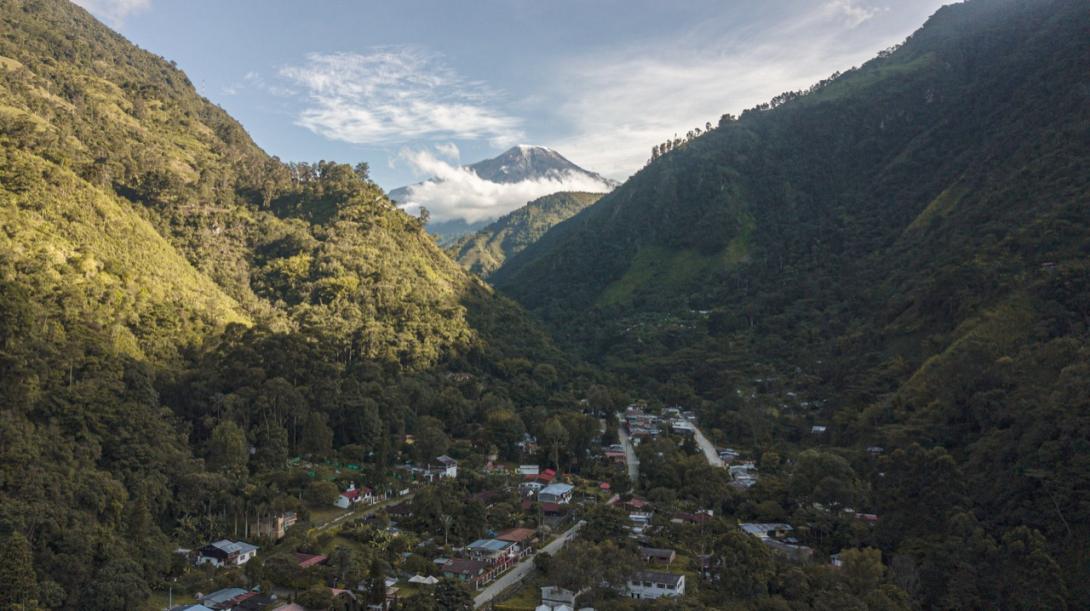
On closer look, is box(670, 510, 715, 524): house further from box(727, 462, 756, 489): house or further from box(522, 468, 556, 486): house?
box(522, 468, 556, 486): house

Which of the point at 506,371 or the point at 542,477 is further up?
the point at 506,371

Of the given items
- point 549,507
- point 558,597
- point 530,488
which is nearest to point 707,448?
point 530,488

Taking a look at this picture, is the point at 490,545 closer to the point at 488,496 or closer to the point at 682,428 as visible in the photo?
the point at 488,496

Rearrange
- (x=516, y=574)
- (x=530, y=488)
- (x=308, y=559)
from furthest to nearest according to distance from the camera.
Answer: (x=530, y=488)
(x=516, y=574)
(x=308, y=559)

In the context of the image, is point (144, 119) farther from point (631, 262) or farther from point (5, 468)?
point (631, 262)

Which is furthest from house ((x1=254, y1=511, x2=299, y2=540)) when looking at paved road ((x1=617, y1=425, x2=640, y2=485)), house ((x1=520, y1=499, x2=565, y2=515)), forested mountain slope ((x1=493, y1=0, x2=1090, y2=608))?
forested mountain slope ((x1=493, y1=0, x2=1090, y2=608))

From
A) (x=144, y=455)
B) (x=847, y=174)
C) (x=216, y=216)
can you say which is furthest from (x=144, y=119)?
(x=847, y=174)

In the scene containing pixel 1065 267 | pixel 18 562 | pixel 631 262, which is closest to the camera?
A: pixel 18 562
